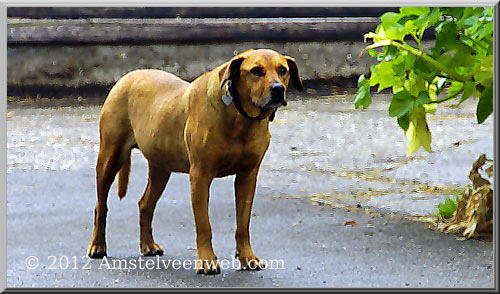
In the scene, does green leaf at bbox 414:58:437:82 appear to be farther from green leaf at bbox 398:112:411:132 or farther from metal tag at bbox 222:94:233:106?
metal tag at bbox 222:94:233:106

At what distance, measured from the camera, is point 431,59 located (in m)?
4.27

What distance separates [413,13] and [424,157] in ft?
8.22

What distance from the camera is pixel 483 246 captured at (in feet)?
14.4

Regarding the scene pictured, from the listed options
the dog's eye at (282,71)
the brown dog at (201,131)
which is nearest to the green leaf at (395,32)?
the brown dog at (201,131)

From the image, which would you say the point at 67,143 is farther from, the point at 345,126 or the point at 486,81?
the point at 486,81

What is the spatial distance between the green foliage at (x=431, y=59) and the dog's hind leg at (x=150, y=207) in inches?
42.8

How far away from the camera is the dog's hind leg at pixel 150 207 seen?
163 inches

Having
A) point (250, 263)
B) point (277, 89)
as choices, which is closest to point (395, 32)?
point (277, 89)

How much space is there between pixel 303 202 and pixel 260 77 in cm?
209

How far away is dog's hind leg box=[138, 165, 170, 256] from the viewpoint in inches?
163

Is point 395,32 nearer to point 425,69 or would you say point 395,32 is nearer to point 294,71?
point 425,69

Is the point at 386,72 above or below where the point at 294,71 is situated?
below

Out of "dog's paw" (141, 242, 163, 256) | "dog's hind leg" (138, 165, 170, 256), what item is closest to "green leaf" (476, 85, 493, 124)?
"dog's hind leg" (138, 165, 170, 256)

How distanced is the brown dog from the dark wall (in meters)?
4.08
